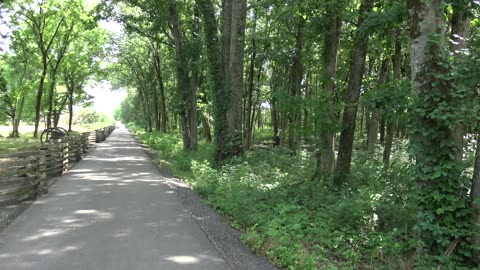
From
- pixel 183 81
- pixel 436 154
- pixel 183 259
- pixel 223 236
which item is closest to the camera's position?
pixel 436 154

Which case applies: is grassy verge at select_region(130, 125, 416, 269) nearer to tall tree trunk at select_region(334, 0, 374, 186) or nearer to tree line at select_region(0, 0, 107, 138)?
tall tree trunk at select_region(334, 0, 374, 186)

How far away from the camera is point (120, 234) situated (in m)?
6.60

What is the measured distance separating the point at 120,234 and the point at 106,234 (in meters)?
0.23

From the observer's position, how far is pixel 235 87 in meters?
14.4

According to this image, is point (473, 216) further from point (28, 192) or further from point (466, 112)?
point (28, 192)

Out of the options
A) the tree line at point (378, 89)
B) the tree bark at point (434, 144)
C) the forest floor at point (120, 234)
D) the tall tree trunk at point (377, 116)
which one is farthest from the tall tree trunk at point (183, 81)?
the tree bark at point (434, 144)

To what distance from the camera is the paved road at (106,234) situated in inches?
210

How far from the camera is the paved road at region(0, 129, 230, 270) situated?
533 cm

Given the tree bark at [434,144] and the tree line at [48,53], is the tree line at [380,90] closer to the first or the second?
the tree bark at [434,144]

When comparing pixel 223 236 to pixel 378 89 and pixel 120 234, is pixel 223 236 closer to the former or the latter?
pixel 120 234

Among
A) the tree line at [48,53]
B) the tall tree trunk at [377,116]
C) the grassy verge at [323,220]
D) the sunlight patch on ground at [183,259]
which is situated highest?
the tree line at [48,53]

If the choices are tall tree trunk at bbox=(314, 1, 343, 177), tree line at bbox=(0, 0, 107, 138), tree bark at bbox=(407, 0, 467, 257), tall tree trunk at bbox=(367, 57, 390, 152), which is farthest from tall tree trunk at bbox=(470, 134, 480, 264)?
tree line at bbox=(0, 0, 107, 138)

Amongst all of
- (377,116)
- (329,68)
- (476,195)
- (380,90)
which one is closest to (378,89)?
(380,90)

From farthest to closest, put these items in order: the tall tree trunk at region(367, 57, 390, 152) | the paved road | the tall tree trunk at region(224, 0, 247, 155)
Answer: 1. the tall tree trunk at region(367, 57, 390, 152)
2. the tall tree trunk at region(224, 0, 247, 155)
3. the paved road
